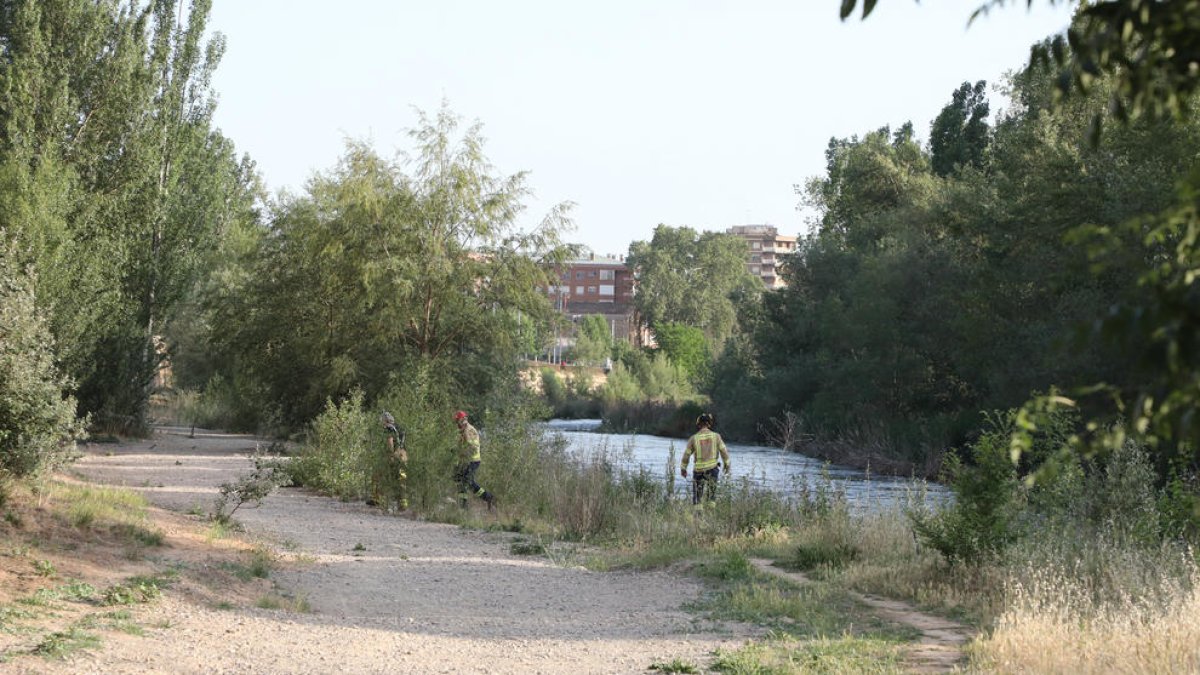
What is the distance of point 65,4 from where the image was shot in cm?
2855

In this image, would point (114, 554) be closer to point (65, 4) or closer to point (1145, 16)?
point (1145, 16)

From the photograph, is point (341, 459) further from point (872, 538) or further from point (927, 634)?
point (927, 634)

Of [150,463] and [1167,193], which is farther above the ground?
[1167,193]

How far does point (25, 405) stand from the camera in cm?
1314

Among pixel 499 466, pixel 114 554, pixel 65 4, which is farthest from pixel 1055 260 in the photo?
pixel 114 554

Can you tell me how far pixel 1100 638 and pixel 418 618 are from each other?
579 centimetres

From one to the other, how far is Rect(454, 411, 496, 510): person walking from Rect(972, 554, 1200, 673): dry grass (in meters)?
11.7

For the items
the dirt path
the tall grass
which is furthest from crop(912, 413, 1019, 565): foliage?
the dirt path

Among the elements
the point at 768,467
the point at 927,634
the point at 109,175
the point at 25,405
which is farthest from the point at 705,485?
the point at 768,467

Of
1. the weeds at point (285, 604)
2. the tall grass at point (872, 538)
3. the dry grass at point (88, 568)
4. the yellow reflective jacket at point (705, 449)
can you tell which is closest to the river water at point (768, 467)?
the yellow reflective jacket at point (705, 449)

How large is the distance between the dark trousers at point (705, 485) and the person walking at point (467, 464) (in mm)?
3856

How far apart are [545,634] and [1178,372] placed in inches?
339

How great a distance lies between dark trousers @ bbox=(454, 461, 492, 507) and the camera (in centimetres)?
2092

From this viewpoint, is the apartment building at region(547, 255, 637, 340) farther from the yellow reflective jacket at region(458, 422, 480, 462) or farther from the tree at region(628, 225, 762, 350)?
the yellow reflective jacket at region(458, 422, 480, 462)
